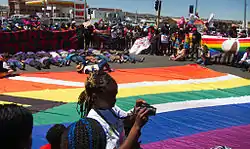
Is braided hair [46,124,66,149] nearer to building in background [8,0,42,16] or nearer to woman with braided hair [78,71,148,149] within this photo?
woman with braided hair [78,71,148,149]

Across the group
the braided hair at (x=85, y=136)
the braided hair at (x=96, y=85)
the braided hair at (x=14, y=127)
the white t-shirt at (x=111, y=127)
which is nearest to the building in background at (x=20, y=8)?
the braided hair at (x=96, y=85)

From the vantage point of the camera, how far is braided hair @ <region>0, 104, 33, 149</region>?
1161 millimetres

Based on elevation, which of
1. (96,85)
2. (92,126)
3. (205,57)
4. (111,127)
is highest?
(96,85)

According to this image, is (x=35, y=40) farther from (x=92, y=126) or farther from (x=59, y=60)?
(x=92, y=126)

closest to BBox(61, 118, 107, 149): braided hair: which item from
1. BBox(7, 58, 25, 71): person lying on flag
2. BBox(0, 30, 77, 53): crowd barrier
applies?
BBox(7, 58, 25, 71): person lying on flag

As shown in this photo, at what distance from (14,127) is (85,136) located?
1.18ft

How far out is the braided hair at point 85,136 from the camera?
1.42 meters

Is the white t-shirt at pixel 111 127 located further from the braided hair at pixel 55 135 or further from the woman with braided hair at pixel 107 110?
the braided hair at pixel 55 135

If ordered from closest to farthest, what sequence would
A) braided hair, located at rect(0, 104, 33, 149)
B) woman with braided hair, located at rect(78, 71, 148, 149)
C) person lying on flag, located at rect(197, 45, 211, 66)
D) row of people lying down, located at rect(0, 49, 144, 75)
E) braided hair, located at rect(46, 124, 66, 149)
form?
braided hair, located at rect(0, 104, 33, 149)
woman with braided hair, located at rect(78, 71, 148, 149)
braided hair, located at rect(46, 124, 66, 149)
row of people lying down, located at rect(0, 49, 144, 75)
person lying on flag, located at rect(197, 45, 211, 66)

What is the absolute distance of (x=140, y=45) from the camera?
16016mm

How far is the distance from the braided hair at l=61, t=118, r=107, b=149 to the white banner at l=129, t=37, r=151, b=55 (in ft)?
47.2

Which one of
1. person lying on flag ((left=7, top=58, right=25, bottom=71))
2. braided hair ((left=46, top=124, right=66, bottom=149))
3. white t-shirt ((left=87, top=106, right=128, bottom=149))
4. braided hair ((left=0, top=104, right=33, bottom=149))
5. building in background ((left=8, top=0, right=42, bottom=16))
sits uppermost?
building in background ((left=8, top=0, right=42, bottom=16))

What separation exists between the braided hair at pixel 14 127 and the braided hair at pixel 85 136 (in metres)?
0.26

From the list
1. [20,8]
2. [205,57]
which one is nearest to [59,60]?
[205,57]
